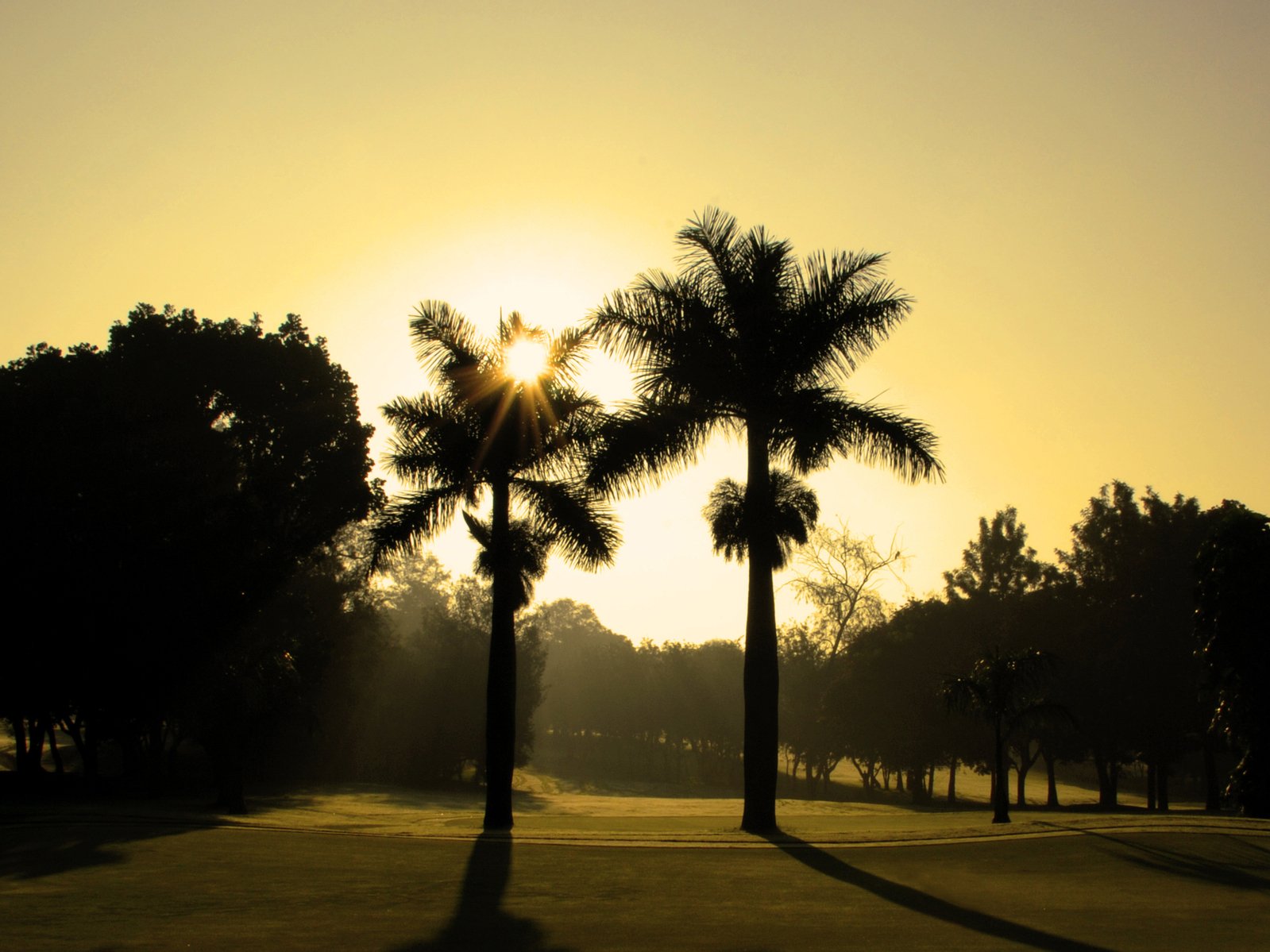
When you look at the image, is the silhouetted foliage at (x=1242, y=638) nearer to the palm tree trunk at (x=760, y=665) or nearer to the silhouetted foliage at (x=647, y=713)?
the palm tree trunk at (x=760, y=665)

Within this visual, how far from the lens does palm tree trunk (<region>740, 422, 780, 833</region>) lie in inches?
807

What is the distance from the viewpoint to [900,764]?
63.3 m

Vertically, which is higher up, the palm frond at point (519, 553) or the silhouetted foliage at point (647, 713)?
the palm frond at point (519, 553)

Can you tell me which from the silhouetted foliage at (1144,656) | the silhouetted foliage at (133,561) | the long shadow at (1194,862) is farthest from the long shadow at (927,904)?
the silhouetted foliage at (1144,656)

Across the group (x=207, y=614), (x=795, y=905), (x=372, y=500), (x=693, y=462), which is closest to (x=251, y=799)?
(x=372, y=500)

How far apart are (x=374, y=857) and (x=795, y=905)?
697 cm

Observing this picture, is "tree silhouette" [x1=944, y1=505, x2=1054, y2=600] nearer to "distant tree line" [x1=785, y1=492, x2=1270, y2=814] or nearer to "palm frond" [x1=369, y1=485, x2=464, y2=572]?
"distant tree line" [x1=785, y1=492, x2=1270, y2=814]

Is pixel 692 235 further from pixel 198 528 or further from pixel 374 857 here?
pixel 198 528

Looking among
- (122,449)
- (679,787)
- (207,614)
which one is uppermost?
(122,449)

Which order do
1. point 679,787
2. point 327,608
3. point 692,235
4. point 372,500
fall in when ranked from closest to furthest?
1. point 692,235
2. point 372,500
3. point 327,608
4. point 679,787

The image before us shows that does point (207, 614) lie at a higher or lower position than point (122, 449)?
lower

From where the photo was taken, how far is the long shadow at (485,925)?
392 inches

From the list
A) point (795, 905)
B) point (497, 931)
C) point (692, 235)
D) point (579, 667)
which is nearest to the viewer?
point (497, 931)

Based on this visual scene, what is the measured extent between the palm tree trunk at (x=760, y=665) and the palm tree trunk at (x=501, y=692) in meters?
5.03
